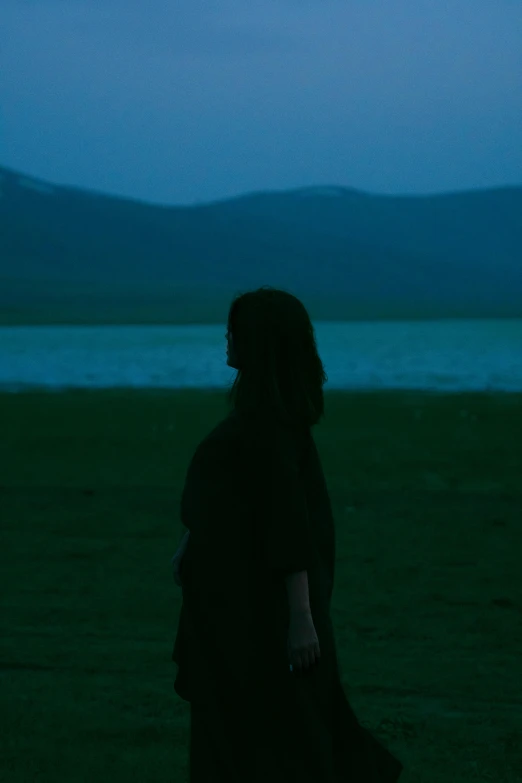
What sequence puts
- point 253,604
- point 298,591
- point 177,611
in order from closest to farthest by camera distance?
1. point 298,591
2. point 253,604
3. point 177,611

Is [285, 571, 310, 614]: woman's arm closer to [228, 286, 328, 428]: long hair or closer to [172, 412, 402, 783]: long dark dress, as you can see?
[172, 412, 402, 783]: long dark dress

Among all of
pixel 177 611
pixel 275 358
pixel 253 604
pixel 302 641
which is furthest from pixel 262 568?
pixel 177 611

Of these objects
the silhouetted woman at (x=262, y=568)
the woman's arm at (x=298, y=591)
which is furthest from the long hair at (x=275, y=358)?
the woman's arm at (x=298, y=591)

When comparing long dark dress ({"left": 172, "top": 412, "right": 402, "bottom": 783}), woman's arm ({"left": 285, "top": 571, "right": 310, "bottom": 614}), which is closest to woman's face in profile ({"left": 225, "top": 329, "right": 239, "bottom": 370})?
long dark dress ({"left": 172, "top": 412, "right": 402, "bottom": 783})

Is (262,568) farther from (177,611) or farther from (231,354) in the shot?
(177,611)

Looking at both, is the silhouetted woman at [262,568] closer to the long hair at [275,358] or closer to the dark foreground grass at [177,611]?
the long hair at [275,358]

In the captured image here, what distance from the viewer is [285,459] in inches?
107

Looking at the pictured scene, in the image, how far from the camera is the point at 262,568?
2.79m

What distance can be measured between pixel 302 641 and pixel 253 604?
0.54 feet

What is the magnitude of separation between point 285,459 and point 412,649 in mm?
3229

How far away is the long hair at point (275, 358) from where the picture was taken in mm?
2748

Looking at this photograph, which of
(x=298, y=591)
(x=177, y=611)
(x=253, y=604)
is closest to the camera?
(x=298, y=591)

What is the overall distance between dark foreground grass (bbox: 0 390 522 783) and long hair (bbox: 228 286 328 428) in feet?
5.85

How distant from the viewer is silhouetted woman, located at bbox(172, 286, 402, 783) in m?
2.71
